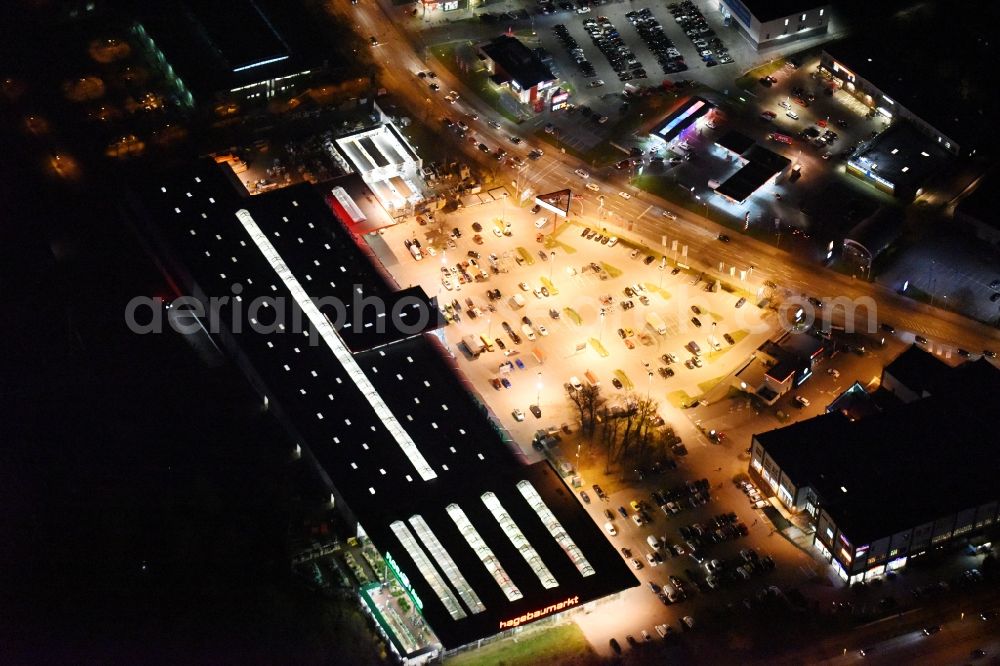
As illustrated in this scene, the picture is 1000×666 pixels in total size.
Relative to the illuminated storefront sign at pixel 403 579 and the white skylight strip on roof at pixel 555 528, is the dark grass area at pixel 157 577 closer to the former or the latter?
the illuminated storefront sign at pixel 403 579

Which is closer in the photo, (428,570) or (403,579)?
(403,579)

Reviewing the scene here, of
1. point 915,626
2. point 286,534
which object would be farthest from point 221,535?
point 915,626

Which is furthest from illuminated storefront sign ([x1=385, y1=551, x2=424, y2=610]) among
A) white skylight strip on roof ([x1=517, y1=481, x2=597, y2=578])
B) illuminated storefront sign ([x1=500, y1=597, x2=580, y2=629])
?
white skylight strip on roof ([x1=517, y1=481, x2=597, y2=578])

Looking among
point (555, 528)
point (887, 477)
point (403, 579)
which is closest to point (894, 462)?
point (887, 477)

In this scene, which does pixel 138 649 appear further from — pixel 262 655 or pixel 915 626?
pixel 915 626

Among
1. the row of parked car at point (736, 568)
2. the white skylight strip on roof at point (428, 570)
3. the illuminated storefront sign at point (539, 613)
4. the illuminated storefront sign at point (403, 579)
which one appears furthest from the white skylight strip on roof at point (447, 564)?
the row of parked car at point (736, 568)

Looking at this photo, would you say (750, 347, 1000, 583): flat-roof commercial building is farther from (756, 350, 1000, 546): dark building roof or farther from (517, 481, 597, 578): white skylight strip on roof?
(517, 481, 597, 578): white skylight strip on roof

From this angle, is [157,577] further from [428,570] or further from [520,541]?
[520,541]

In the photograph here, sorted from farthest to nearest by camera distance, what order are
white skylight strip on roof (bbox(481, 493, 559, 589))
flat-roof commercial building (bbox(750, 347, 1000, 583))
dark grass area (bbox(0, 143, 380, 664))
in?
flat-roof commercial building (bbox(750, 347, 1000, 583)), white skylight strip on roof (bbox(481, 493, 559, 589)), dark grass area (bbox(0, 143, 380, 664))
